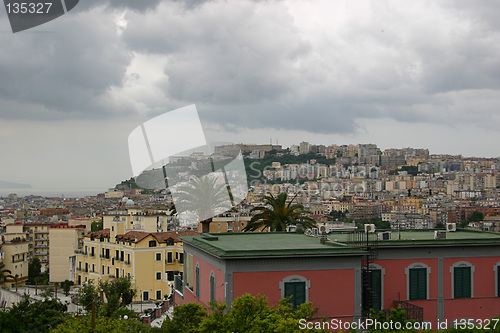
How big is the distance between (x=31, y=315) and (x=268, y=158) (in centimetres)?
12253

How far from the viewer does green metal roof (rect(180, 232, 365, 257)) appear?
11.5 meters

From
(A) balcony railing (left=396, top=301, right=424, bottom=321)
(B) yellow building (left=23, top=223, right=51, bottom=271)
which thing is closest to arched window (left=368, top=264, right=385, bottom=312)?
(A) balcony railing (left=396, top=301, right=424, bottom=321)

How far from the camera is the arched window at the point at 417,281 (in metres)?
13.0

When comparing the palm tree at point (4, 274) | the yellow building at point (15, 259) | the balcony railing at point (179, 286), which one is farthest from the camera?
the yellow building at point (15, 259)

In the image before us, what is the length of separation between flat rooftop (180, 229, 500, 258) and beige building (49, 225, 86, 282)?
4645 centimetres

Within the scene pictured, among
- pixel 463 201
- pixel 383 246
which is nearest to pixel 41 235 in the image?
pixel 383 246

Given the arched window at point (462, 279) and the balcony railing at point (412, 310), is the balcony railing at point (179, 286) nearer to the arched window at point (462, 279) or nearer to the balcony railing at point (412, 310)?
the balcony railing at point (412, 310)

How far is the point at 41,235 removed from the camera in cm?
A: 7331

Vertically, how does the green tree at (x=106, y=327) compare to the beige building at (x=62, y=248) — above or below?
above

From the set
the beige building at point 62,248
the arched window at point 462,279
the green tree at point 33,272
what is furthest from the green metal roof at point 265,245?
the green tree at point 33,272

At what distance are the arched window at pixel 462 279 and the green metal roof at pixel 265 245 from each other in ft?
9.33

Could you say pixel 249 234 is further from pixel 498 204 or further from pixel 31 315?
pixel 498 204

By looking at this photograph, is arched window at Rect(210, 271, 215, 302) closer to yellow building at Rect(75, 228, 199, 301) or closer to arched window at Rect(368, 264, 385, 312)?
arched window at Rect(368, 264, 385, 312)

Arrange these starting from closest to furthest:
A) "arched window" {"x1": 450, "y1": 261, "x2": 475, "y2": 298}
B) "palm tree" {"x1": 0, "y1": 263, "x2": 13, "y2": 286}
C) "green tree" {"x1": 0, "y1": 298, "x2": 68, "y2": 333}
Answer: "arched window" {"x1": 450, "y1": 261, "x2": 475, "y2": 298}, "green tree" {"x1": 0, "y1": 298, "x2": 68, "y2": 333}, "palm tree" {"x1": 0, "y1": 263, "x2": 13, "y2": 286}
